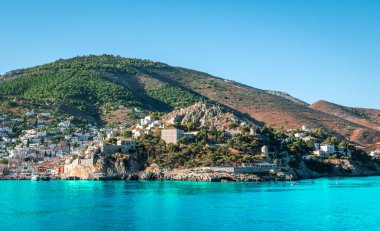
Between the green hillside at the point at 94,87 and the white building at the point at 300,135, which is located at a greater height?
the green hillside at the point at 94,87

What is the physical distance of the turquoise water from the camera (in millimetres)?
34781

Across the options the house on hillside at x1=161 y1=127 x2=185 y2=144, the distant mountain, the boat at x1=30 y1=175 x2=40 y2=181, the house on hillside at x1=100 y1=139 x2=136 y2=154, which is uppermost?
the distant mountain

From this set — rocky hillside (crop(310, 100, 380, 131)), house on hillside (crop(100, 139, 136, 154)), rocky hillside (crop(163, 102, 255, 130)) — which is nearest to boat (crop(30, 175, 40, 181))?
house on hillside (crop(100, 139, 136, 154))

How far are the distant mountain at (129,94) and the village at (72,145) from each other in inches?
422

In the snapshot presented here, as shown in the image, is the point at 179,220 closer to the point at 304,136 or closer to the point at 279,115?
the point at 304,136

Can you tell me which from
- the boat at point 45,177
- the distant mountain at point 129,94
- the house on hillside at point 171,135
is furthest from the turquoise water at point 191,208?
the distant mountain at point 129,94

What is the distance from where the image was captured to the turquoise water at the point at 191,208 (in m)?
34.8

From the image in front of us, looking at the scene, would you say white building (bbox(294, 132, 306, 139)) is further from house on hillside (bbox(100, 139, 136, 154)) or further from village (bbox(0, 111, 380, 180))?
house on hillside (bbox(100, 139, 136, 154))

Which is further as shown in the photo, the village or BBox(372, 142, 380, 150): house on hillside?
BBox(372, 142, 380, 150): house on hillside

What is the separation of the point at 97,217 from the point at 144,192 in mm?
16092

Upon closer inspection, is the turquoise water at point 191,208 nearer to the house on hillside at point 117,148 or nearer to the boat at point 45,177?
the house on hillside at point 117,148

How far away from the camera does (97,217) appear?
3712 cm

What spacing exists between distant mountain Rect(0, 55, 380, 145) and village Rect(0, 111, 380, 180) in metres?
10.7

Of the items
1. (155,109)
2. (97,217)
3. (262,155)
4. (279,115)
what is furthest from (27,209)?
(279,115)
